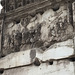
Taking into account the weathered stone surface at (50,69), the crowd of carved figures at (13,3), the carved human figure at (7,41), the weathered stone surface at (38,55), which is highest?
the crowd of carved figures at (13,3)

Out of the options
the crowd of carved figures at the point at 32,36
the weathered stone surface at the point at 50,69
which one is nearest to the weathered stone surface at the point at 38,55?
the weathered stone surface at the point at 50,69

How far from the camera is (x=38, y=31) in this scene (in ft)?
17.8

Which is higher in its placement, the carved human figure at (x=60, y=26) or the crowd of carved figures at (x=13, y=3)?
the crowd of carved figures at (x=13, y=3)

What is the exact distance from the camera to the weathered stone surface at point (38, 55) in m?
4.79

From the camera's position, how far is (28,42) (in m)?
5.48

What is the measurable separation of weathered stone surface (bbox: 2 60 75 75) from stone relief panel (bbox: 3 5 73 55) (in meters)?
0.43

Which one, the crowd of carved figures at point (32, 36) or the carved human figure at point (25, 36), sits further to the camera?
the carved human figure at point (25, 36)

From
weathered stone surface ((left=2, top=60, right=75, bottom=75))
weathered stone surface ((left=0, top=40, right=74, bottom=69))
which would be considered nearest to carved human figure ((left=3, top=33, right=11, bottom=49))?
weathered stone surface ((left=0, top=40, right=74, bottom=69))

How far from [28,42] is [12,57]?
44 cm

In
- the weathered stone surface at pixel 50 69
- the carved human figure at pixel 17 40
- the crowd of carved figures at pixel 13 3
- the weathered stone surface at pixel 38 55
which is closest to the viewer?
the weathered stone surface at pixel 50 69

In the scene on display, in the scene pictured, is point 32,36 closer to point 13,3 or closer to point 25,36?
point 25,36

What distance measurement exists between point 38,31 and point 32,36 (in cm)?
17

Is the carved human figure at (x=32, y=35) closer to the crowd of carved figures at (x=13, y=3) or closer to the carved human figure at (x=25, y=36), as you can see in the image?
the carved human figure at (x=25, y=36)

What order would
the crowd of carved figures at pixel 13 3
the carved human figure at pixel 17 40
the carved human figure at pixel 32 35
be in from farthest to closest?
1. the crowd of carved figures at pixel 13 3
2. the carved human figure at pixel 17 40
3. the carved human figure at pixel 32 35
